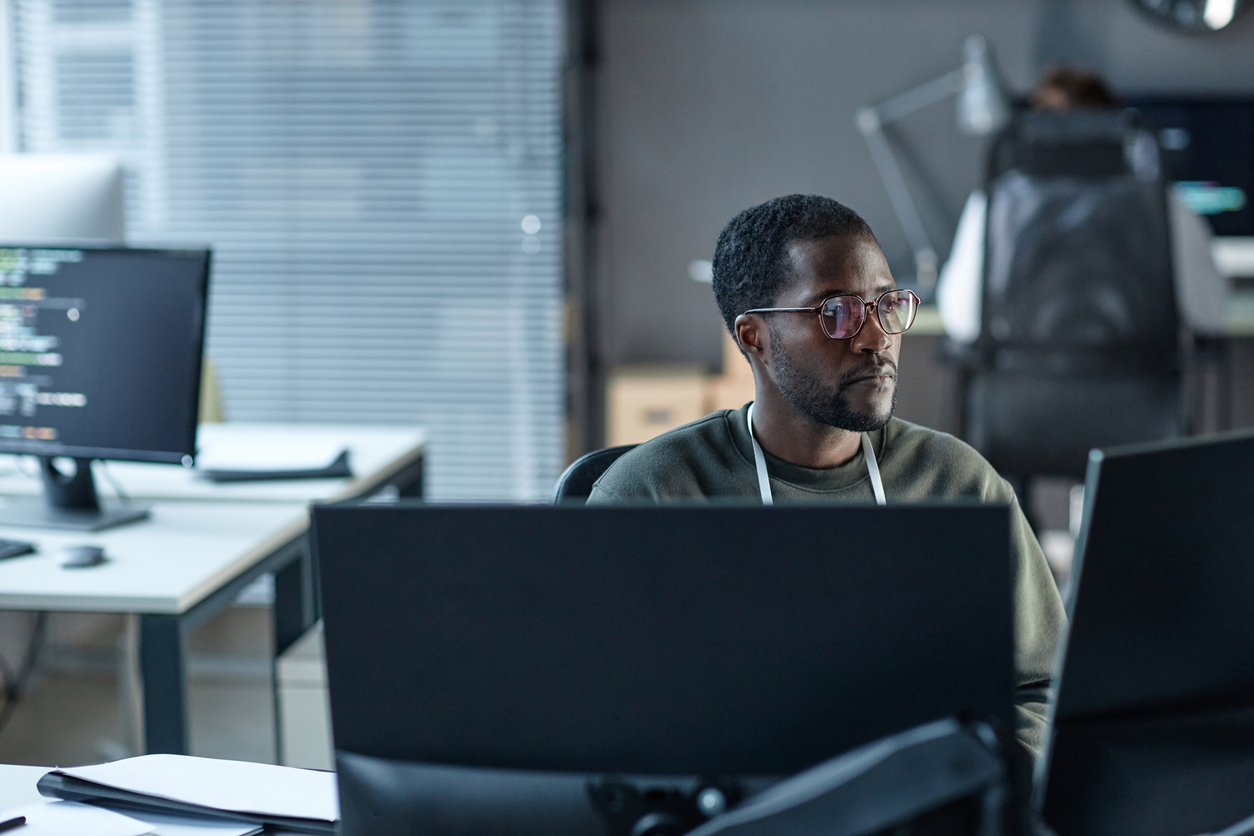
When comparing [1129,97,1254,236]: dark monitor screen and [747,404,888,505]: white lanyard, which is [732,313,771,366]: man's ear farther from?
[1129,97,1254,236]: dark monitor screen

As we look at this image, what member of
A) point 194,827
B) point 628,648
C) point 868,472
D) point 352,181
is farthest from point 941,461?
point 352,181

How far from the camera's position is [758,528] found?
0.60 meters

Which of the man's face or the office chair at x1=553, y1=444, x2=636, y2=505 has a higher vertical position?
the man's face

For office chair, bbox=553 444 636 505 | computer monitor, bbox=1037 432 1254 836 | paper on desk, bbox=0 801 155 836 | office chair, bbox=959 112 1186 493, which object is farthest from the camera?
office chair, bbox=959 112 1186 493

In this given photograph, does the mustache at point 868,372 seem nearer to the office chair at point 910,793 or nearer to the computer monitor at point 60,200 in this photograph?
the office chair at point 910,793

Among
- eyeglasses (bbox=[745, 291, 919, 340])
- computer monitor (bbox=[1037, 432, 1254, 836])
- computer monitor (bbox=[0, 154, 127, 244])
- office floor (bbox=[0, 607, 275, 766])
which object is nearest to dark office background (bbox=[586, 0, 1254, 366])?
office floor (bbox=[0, 607, 275, 766])

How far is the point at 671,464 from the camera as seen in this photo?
120cm

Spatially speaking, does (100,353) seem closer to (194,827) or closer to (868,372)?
(194,827)

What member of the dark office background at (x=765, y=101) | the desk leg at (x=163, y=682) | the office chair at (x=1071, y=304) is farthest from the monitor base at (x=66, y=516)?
the dark office background at (x=765, y=101)

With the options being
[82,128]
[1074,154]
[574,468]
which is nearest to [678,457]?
[574,468]

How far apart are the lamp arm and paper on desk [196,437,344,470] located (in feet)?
7.45

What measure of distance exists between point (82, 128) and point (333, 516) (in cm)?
366

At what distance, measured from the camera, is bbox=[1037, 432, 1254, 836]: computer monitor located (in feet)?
2.17

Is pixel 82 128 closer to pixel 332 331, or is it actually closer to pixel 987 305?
pixel 332 331
